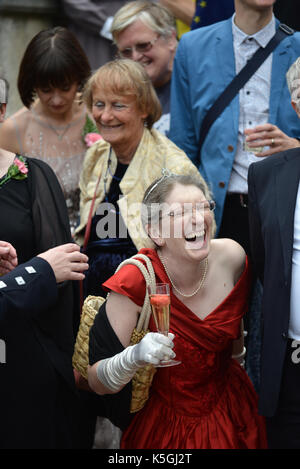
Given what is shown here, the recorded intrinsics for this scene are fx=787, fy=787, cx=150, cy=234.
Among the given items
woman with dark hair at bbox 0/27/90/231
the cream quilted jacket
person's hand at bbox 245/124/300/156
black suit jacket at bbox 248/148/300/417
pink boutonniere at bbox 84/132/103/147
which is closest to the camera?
black suit jacket at bbox 248/148/300/417

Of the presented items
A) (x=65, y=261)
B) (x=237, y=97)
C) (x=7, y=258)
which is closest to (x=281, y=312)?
(x=65, y=261)

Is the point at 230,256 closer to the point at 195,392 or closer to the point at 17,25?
the point at 195,392

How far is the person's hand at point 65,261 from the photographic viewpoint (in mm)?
3367

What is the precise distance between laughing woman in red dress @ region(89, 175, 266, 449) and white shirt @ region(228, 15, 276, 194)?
76 centimetres

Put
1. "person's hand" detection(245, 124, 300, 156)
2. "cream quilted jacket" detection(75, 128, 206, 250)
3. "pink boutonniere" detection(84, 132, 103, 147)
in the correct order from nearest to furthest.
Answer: "person's hand" detection(245, 124, 300, 156) < "cream quilted jacket" detection(75, 128, 206, 250) < "pink boutonniere" detection(84, 132, 103, 147)

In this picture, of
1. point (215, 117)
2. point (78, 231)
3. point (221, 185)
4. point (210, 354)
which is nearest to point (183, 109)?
point (215, 117)

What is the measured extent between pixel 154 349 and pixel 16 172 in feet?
3.76

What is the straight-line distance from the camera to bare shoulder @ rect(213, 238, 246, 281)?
3574 millimetres

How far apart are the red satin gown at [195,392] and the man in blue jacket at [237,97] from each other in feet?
2.76

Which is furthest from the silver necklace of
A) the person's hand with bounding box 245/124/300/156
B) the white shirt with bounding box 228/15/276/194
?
the person's hand with bounding box 245/124/300/156

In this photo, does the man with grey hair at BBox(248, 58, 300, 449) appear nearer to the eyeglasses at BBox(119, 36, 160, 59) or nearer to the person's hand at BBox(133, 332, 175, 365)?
the person's hand at BBox(133, 332, 175, 365)

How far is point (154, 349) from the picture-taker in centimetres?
296

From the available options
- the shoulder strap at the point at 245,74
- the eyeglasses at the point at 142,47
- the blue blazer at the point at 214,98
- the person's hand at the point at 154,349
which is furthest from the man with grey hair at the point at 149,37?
the person's hand at the point at 154,349

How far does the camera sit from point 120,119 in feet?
14.3
